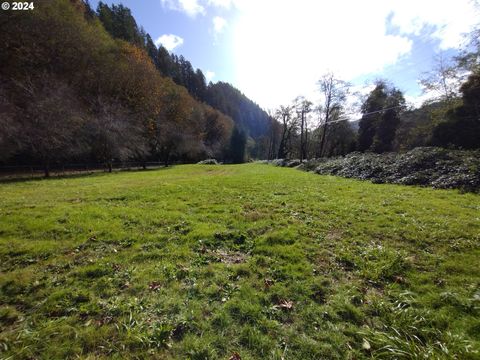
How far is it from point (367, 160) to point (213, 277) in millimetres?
16924

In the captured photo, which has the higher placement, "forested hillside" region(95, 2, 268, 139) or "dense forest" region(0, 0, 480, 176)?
"forested hillside" region(95, 2, 268, 139)

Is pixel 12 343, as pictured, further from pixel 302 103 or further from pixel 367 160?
pixel 302 103

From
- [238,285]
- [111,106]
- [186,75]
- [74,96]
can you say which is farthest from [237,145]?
[238,285]

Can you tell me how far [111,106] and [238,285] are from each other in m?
31.0

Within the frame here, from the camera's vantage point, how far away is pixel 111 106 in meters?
A: 27.4

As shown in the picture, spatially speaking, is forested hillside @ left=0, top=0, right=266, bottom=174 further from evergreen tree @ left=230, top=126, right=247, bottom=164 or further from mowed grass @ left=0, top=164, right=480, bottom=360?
evergreen tree @ left=230, top=126, right=247, bottom=164

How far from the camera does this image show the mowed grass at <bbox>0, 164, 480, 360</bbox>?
2.37 m

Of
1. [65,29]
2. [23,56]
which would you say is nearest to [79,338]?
[23,56]

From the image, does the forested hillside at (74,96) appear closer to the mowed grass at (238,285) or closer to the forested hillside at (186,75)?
the forested hillside at (186,75)

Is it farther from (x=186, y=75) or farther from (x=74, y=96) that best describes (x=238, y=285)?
(x=186, y=75)

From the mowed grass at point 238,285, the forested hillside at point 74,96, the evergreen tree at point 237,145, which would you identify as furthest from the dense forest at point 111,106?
the evergreen tree at point 237,145

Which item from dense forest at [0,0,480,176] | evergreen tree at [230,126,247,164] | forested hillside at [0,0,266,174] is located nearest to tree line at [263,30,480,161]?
dense forest at [0,0,480,176]

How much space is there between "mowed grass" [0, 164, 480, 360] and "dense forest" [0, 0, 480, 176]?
45.9ft

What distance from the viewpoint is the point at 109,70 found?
95.8 feet
